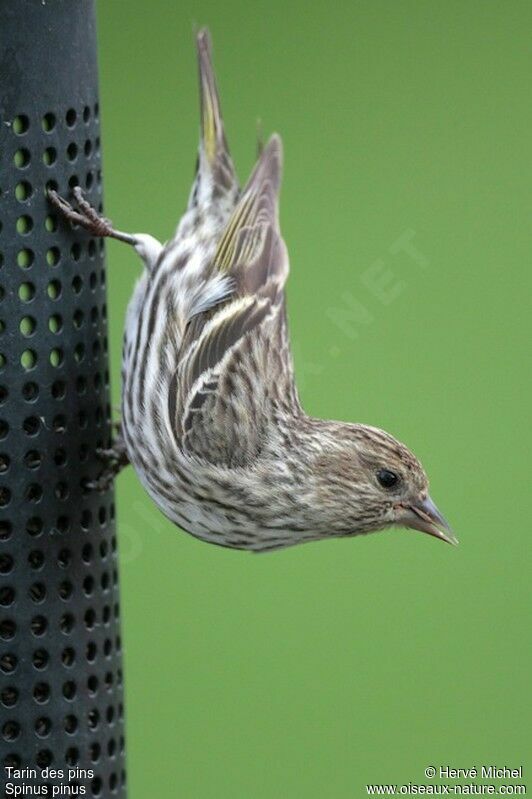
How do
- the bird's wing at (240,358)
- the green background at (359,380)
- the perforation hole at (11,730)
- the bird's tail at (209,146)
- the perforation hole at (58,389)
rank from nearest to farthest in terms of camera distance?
1. the perforation hole at (11,730)
2. the perforation hole at (58,389)
3. the bird's wing at (240,358)
4. the bird's tail at (209,146)
5. the green background at (359,380)

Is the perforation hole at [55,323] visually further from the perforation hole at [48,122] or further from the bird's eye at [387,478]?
the bird's eye at [387,478]

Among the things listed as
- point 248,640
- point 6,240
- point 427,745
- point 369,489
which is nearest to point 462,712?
point 427,745

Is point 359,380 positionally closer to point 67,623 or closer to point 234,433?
point 234,433

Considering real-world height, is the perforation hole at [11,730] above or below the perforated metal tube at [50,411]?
below

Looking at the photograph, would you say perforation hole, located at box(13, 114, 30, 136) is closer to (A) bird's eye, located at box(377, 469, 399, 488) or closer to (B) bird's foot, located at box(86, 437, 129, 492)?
(B) bird's foot, located at box(86, 437, 129, 492)

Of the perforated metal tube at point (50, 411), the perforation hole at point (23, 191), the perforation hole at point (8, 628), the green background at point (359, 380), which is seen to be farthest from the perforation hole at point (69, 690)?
the green background at point (359, 380)

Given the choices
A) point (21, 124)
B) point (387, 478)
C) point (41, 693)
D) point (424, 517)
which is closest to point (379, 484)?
point (387, 478)

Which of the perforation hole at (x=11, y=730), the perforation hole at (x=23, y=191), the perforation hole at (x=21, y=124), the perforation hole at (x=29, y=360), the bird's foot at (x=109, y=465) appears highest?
the perforation hole at (x=21, y=124)
